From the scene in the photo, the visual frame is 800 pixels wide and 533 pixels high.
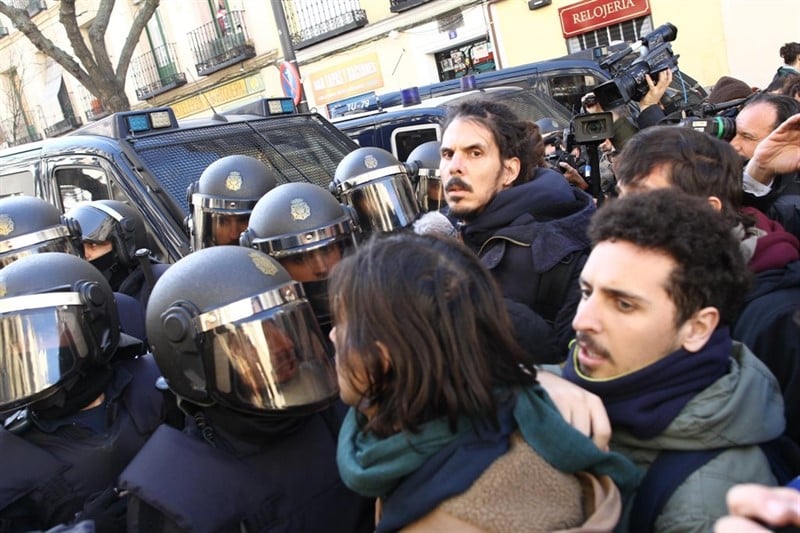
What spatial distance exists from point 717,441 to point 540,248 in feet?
3.00

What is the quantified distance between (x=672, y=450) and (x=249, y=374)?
101cm

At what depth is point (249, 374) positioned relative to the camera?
6.10ft

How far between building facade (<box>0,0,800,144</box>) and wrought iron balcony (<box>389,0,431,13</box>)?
28mm

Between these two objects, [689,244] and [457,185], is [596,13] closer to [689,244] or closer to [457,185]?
[457,185]

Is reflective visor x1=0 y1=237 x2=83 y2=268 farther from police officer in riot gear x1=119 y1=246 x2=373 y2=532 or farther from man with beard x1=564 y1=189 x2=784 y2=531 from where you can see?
man with beard x1=564 y1=189 x2=784 y2=531

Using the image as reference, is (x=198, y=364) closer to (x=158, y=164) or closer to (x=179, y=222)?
(x=179, y=222)

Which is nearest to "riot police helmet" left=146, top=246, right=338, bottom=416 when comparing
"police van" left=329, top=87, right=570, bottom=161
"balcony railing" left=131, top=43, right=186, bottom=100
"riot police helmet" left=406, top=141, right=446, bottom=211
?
"riot police helmet" left=406, top=141, right=446, bottom=211

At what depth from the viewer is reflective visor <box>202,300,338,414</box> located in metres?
1.84

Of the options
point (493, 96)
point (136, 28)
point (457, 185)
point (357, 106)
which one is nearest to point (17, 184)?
point (457, 185)

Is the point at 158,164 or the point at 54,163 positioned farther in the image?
the point at 54,163

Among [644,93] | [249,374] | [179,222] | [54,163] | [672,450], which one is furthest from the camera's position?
[54,163]

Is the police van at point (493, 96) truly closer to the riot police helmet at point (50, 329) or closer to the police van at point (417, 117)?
the police van at point (417, 117)

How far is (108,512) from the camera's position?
5.79 ft

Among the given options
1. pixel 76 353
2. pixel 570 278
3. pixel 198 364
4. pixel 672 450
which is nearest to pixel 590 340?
pixel 672 450
